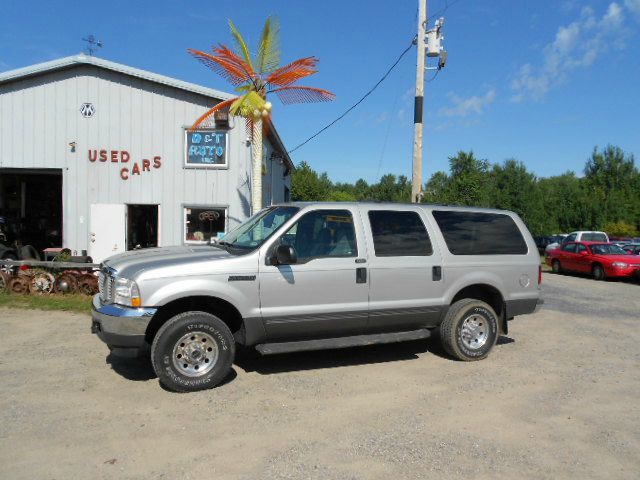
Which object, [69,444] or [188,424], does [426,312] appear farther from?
[69,444]

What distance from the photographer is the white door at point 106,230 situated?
13.0 meters

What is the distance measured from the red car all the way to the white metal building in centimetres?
1321

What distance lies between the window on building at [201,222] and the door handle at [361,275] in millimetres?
8002

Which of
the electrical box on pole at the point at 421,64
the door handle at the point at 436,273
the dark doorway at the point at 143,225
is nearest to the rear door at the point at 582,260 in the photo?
the electrical box on pole at the point at 421,64

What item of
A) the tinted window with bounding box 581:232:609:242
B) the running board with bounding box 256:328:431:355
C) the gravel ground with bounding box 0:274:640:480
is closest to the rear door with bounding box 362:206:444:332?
the running board with bounding box 256:328:431:355

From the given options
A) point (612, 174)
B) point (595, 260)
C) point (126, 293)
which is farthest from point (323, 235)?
point (612, 174)

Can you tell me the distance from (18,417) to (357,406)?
3059 millimetres

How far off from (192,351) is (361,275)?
2.04 metres

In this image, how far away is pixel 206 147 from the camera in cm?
1302

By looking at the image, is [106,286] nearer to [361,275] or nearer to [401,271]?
[361,275]

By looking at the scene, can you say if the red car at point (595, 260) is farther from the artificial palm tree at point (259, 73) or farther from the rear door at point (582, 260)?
the artificial palm tree at point (259, 73)

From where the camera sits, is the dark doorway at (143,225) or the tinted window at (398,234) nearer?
the tinted window at (398,234)

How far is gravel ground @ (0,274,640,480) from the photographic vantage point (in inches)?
143

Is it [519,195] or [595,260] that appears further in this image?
[519,195]
